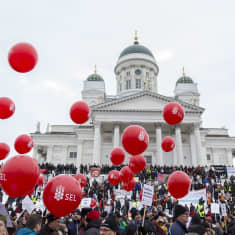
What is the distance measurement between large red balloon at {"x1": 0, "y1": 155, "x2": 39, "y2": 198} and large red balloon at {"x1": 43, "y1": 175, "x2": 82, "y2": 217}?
71cm

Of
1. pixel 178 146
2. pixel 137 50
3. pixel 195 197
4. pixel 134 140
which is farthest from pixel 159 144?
pixel 134 140

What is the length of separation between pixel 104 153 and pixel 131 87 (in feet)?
63.3

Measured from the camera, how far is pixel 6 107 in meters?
9.50

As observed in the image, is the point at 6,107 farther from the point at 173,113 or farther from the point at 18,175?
the point at 173,113

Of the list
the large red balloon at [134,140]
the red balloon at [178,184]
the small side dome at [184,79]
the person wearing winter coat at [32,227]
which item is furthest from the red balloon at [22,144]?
the small side dome at [184,79]

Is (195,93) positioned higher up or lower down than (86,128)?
higher up

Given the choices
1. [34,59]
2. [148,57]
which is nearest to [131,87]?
[148,57]

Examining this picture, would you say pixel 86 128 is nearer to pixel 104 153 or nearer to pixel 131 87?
pixel 104 153

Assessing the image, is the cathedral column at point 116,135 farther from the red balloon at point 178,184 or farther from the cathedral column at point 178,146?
the red balloon at point 178,184

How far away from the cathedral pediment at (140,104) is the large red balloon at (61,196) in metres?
35.3

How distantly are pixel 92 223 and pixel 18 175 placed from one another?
5.72 feet

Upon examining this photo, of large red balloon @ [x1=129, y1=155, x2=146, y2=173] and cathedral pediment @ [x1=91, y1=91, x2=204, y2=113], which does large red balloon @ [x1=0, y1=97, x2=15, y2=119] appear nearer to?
large red balloon @ [x1=129, y1=155, x2=146, y2=173]

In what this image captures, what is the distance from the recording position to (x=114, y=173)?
11.6 metres

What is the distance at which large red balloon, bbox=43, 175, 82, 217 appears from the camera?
4262 mm
